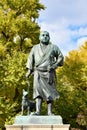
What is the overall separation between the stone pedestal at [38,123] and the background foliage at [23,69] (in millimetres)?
11128

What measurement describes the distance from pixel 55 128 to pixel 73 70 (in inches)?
773

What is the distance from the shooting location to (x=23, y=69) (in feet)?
77.4

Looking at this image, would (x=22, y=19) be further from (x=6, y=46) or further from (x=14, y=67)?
(x=14, y=67)

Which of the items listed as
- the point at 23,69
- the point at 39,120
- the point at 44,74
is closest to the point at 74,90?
the point at 23,69

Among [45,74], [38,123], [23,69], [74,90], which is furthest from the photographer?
[74,90]

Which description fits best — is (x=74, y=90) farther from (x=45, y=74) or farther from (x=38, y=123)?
(x=38, y=123)

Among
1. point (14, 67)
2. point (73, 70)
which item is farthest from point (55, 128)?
point (73, 70)

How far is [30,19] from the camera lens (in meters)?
26.9

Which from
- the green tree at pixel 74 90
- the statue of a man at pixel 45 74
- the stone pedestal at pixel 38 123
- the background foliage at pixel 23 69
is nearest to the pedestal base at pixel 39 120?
the stone pedestal at pixel 38 123

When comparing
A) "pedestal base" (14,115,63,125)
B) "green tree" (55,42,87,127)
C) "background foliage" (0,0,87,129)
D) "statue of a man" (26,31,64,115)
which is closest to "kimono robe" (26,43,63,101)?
"statue of a man" (26,31,64,115)

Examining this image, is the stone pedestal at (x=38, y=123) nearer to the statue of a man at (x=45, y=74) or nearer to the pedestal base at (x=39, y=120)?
the pedestal base at (x=39, y=120)

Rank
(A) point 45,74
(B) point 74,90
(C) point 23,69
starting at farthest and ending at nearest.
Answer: (B) point 74,90 → (C) point 23,69 → (A) point 45,74

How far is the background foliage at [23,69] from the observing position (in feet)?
77.3

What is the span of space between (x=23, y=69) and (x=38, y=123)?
12.9 meters
